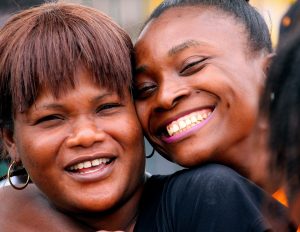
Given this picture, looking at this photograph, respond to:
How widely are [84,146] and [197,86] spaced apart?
39 cm

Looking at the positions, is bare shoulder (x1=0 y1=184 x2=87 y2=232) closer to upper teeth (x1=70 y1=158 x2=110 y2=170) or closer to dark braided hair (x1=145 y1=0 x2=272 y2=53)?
upper teeth (x1=70 y1=158 x2=110 y2=170)

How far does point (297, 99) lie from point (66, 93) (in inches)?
37.7

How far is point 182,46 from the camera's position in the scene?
2.10m

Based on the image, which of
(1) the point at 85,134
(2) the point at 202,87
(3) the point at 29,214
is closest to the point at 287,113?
(2) the point at 202,87

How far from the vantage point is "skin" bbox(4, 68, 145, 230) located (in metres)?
2.06

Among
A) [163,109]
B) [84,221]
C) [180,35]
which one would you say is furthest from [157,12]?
[84,221]

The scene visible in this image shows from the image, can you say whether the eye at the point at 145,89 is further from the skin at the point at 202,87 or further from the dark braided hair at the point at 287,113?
the dark braided hair at the point at 287,113

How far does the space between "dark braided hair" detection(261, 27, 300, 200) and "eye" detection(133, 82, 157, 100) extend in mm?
803

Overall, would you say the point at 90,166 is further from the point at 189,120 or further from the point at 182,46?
the point at 182,46

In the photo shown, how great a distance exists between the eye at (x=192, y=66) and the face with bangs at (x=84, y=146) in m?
0.22

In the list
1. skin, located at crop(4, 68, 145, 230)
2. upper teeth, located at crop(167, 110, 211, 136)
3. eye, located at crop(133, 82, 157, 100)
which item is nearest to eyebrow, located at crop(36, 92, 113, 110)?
skin, located at crop(4, 68, 145, 230)

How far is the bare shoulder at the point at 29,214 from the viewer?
88.6 inches

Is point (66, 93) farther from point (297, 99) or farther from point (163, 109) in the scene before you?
point (297, 99)

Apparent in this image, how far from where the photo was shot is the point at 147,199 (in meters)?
2.19
